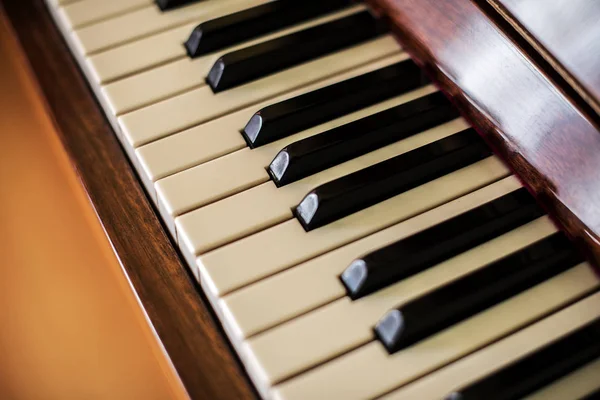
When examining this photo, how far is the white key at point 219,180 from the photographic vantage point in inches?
36.9

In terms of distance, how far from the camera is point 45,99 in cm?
113

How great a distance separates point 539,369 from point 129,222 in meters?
0.59

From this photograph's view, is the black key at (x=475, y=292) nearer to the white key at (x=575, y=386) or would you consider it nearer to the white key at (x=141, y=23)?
the white key at (x=575, y=386)

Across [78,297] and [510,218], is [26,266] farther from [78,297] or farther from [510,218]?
[510,218]

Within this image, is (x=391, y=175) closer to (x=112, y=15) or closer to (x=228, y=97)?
(x=228, y=97)

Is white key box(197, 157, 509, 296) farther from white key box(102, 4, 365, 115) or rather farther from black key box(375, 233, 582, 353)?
white key box(102, 4, 365, 115)

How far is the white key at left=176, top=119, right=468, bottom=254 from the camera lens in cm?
91

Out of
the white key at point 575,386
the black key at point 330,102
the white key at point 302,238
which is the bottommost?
the white key at point 575,386

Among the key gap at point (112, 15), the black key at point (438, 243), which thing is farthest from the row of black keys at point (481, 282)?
the key gap at point (112, 15)

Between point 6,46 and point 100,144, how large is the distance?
373 millimetres

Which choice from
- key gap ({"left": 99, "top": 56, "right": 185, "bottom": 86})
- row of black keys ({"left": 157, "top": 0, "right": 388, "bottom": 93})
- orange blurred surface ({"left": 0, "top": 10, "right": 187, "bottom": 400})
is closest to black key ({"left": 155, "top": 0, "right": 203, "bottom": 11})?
row of black keys ({"left": 157, "top": 0, "right": 388, "bottom": 93})

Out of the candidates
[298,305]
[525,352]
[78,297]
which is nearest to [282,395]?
[298,305]

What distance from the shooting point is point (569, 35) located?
2.78ft

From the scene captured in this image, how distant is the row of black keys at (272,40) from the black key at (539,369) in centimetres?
57
